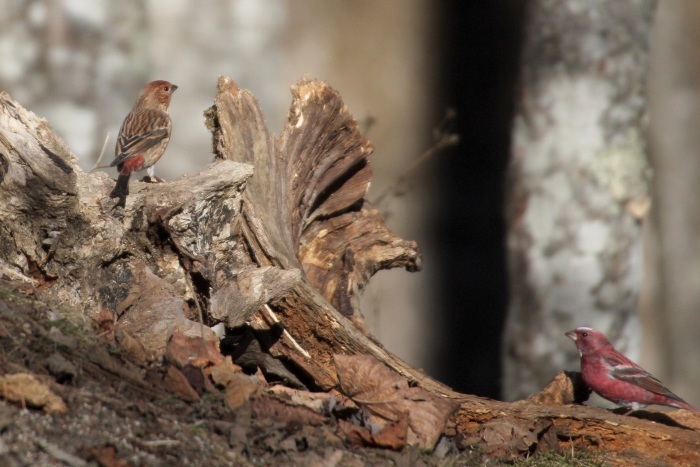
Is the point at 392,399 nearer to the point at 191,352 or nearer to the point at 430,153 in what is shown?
the point at 191,352

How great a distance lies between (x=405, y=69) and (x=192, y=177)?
13.6ft

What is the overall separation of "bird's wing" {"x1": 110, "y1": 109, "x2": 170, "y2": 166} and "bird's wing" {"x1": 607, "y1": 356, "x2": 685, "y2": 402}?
2781 millimetres

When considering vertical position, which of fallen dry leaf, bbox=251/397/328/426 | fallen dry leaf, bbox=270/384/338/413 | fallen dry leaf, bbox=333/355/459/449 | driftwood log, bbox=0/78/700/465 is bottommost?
fallen dry leaf, bbox=251/397/328/426

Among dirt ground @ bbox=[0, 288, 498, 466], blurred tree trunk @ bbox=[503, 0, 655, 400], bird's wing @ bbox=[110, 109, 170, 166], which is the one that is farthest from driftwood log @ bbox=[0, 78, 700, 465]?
blurred tree trunk @ bbox=[503, 0, 655, 400]

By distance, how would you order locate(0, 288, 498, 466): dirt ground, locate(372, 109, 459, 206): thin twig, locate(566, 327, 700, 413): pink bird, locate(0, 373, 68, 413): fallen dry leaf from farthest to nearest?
locate(372, 109, 459, 206): thin twig < locate(566, 327, 700, 413): pink bird < locate(0, 373, 68, 413): fallen dry leaf < locate(0, 288, 498, 466): dirt ground

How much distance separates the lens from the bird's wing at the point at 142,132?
5.01 meters

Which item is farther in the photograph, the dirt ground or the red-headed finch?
the red-headed finch

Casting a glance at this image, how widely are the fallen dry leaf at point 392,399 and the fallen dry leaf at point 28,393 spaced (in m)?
1.08

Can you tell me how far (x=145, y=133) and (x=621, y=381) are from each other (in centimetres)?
296

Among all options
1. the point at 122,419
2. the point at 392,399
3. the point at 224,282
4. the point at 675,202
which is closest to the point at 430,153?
the point at 675,202

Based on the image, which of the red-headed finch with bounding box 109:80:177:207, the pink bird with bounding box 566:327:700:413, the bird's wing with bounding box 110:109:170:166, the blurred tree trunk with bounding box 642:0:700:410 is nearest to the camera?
the pink bird with bounding box 566:327:700:413

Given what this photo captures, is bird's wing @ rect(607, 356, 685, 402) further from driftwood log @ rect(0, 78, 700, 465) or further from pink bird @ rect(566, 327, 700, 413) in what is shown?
driftwood log @ rect(0, 78, 700, 465)

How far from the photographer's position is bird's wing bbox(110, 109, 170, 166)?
5.01m

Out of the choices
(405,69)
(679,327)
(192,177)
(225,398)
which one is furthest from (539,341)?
(225,398)
